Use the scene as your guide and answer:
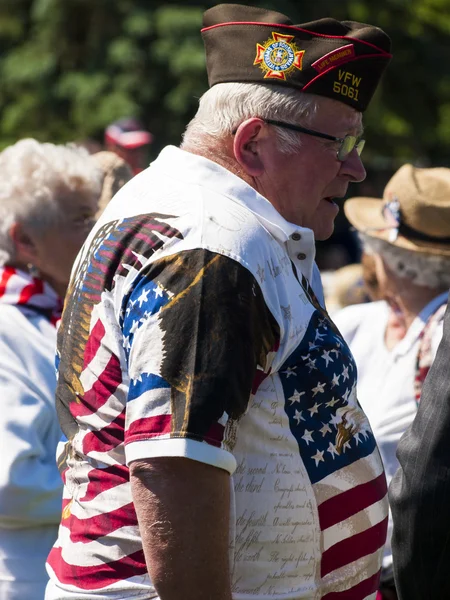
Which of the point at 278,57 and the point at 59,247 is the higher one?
the point at 278,57

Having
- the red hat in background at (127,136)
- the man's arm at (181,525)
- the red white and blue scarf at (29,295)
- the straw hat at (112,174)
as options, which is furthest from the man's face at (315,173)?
the red hat in background at (127,136)

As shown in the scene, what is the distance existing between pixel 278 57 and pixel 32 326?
1401mm

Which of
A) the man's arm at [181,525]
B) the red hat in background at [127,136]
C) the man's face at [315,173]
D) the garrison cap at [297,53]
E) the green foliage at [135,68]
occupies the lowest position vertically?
the green foliage at [135,68]

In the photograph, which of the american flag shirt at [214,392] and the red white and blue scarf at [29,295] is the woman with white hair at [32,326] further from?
the american flag shirt at [214,392]

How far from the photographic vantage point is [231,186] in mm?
2098

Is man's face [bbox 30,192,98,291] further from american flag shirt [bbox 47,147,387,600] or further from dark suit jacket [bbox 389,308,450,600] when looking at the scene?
dark suit jacket [bbox 389,308,450,600]

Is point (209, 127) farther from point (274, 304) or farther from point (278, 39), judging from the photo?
point (274, 304)

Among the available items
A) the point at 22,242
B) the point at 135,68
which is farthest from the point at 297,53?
the point at 135,68

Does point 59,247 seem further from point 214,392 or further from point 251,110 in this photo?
point 214,392

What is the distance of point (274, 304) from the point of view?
1.94m

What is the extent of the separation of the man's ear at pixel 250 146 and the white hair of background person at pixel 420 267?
1839 millimetres

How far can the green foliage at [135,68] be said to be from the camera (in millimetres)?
15719

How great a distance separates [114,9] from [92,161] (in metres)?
13.6

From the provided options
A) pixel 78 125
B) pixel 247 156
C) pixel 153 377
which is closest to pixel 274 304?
pixel 153 377
